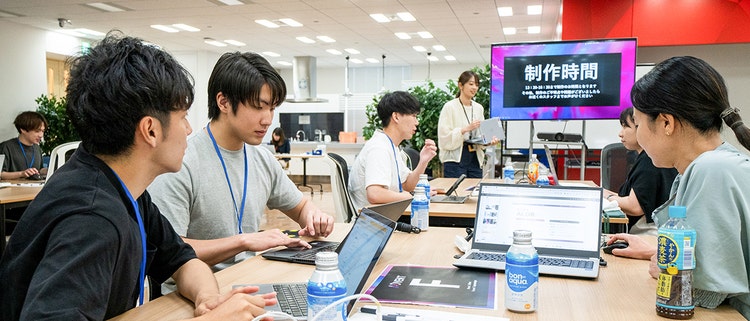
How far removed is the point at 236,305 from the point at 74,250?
12.4 inches

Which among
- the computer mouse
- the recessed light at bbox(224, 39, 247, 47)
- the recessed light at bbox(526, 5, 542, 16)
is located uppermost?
the recessed light at bbox(526, 5, 542, 16)

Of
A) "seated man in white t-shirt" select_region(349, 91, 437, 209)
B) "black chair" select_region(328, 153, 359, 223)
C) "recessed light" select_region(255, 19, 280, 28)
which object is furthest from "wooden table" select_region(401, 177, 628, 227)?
"recessed light" select_region(255, 19, 280, 28)

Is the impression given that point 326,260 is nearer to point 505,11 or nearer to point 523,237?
point 523,237

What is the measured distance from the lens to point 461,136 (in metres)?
5.04

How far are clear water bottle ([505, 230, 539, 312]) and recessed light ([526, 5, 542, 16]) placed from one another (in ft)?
24.4

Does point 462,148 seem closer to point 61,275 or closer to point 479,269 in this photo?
point 479,269

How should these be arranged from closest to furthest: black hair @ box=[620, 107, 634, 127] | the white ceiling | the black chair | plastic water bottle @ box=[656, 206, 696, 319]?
plastic water bottle @ box=[656, 206, 696, 319], the black chair, black hair @ box=[620, 107, 634, 127], the white ceiling

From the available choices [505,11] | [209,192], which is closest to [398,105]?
[209,192]

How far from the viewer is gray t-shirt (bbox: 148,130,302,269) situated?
1807mm

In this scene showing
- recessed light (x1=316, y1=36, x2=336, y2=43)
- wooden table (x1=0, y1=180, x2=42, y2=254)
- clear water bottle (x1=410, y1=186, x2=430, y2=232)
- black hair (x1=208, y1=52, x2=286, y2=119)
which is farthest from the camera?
recessed light (x1=316, y1=36, x2=336, y2=43)

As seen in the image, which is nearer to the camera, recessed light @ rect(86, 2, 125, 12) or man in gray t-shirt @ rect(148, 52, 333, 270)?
man in gray t-shirt @ rect(148, 52, 333, 270)

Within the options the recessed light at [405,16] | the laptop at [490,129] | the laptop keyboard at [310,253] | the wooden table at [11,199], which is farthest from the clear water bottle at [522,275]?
the recessed light at [405,16]

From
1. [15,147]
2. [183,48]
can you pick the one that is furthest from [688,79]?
[183,48]

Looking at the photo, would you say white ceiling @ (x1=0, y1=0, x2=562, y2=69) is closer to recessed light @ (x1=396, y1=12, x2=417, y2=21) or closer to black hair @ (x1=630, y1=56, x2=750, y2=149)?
recessed light @ (x1=396, y1=12, x2=417, y2=21)
